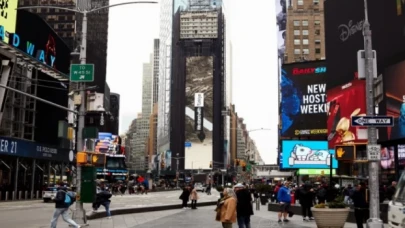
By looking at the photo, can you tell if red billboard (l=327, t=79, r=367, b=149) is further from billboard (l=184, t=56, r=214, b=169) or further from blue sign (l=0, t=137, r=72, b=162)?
billboard (l=184, t=56, r=214, b=169)

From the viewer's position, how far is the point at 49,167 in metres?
57.8

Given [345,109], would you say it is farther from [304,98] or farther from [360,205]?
[360,205]

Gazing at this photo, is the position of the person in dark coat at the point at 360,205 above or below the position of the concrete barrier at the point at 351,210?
above

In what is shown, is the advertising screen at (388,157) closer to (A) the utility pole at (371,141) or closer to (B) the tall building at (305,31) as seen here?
(A) the utility pole at (371,141)

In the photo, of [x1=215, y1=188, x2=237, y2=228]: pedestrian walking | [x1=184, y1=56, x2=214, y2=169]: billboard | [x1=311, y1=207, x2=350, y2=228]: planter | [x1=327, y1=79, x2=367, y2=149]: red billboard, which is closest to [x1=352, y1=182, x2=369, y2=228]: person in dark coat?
[x1=311, y1=207, x2=350, y2=228]: planter

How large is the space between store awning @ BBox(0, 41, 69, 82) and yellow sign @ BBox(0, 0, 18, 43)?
1547mm

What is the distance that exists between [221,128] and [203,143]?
1187 centimetres

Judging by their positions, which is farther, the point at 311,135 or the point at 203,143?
the point at 203,143

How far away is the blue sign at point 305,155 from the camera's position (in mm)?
59938

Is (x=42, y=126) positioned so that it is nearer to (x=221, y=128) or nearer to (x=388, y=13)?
(x=388, y=13)

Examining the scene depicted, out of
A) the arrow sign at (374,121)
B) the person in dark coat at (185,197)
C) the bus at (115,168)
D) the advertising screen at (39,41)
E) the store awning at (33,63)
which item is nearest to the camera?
the arrow sign at (374,121)

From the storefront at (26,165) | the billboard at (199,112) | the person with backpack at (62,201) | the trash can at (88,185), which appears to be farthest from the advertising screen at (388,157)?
the billboard at (199,112)

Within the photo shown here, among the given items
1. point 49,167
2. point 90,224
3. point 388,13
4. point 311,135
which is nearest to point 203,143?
point 311,135

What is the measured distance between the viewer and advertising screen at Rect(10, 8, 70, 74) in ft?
164
